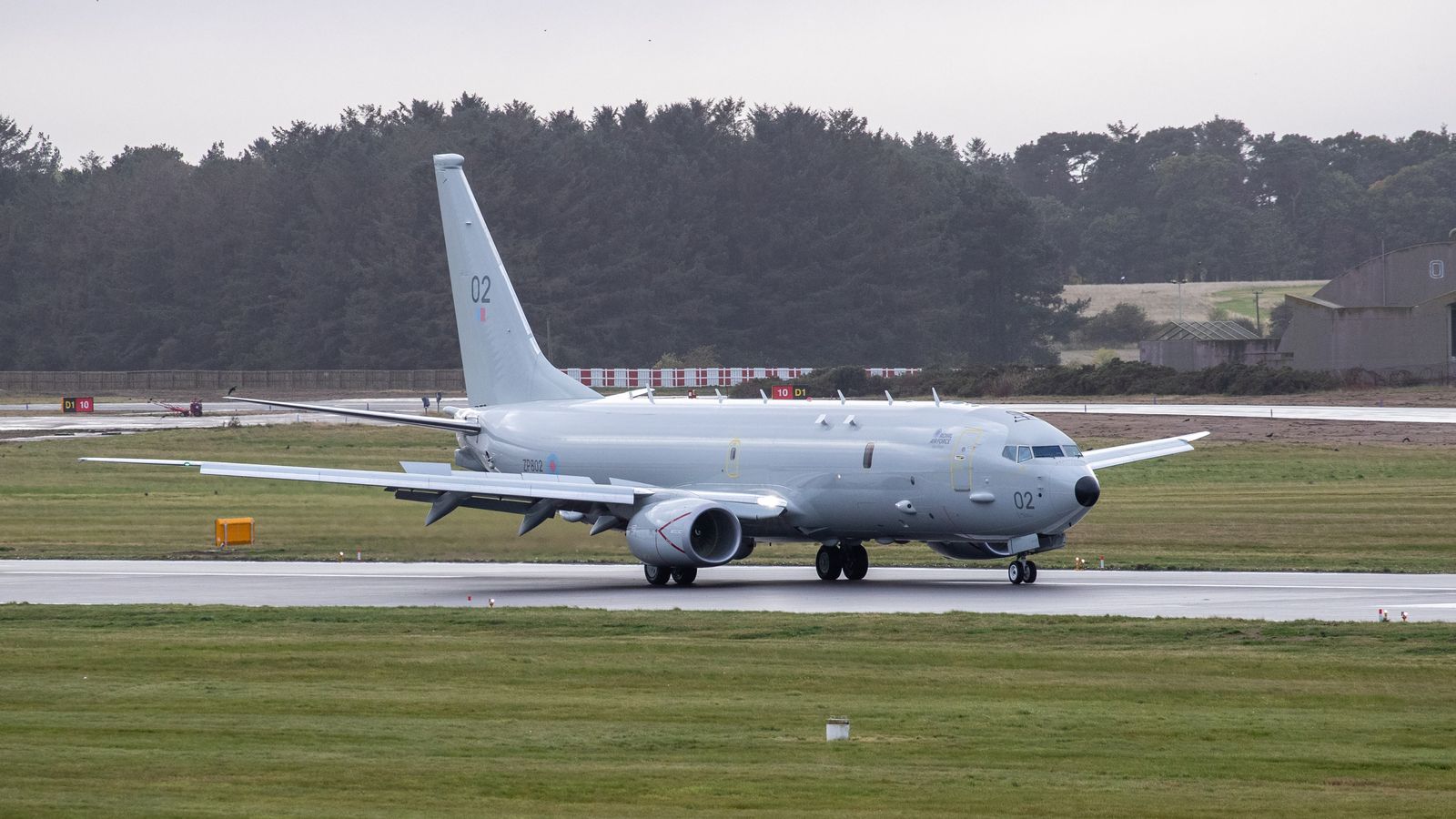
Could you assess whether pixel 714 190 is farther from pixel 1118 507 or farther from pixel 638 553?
pixel 638 553

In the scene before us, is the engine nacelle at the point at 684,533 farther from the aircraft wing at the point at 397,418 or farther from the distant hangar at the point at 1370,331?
the distant hangar at the point at 1370,331

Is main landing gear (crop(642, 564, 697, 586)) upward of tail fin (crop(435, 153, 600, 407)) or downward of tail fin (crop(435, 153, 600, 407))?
downward

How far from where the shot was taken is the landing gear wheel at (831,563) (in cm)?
3528

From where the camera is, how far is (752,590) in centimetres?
3356

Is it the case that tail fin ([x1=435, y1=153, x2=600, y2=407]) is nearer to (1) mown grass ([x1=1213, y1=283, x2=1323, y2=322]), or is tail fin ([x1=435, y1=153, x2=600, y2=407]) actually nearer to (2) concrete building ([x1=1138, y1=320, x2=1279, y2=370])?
(2) concrete building ([x1=1138, y1=320, x2=1279, y2=370])

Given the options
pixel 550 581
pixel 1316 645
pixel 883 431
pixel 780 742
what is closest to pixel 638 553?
pixel 550 581

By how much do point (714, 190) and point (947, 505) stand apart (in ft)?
380

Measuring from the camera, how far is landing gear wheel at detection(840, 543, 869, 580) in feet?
116

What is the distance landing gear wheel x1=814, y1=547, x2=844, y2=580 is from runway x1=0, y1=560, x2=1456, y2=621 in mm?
471

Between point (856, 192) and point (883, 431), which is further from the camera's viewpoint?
point (856, 192)

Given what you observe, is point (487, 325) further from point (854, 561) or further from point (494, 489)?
point (854, 561)

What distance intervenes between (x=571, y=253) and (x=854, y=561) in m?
108

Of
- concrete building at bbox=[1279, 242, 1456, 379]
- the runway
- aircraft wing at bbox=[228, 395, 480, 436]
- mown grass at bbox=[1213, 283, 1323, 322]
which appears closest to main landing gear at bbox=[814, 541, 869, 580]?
the runway

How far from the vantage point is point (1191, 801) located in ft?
47.3
